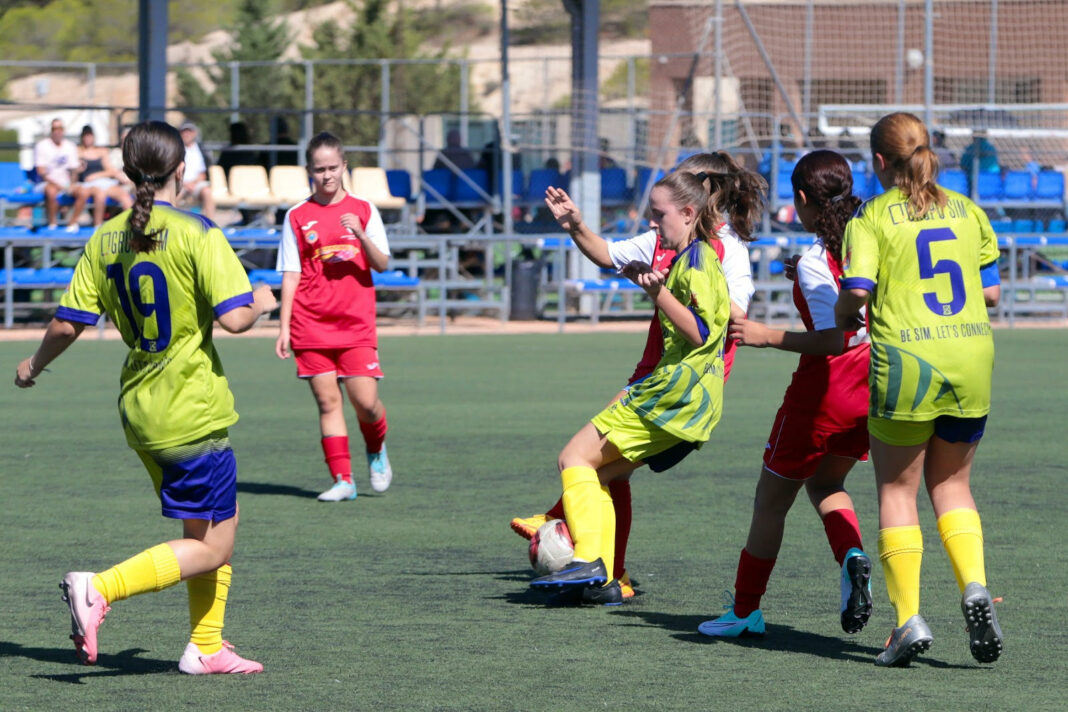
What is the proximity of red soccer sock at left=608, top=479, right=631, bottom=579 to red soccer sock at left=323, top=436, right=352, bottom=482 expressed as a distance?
8.26 feet

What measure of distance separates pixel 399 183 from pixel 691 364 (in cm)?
1816

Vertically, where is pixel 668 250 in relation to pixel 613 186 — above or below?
below

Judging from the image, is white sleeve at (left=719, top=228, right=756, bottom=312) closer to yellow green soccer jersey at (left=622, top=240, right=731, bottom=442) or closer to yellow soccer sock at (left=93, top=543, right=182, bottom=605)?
yellow green soccer jersey at (left=622, top=240, right=731, bottom=442)

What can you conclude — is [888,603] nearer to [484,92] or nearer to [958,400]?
[958,400]

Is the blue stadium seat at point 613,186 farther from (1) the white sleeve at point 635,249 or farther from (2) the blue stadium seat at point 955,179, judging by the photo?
(1) the white sleeve at point 635,249

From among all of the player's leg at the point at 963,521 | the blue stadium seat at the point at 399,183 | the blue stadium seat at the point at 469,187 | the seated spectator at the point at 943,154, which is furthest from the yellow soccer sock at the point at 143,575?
the seated spectator at the point at 943,154

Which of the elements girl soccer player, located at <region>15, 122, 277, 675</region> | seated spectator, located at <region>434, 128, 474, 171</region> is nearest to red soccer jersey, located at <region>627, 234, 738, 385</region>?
girl soccer player, located at <region>15, 122, 277, 675</region>

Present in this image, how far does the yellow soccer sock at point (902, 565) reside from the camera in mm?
4898

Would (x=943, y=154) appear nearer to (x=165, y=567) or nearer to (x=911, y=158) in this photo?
(x=911, y=158)

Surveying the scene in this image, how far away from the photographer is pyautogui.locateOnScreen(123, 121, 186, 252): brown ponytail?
15.3ft

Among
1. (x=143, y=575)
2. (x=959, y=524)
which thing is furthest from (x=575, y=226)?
(x=143, y=575)

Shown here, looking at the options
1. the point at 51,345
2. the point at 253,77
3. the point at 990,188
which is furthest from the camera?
the point at 253,77

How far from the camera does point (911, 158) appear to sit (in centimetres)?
488

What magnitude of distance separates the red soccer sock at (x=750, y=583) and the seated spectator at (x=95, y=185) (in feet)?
50.9
